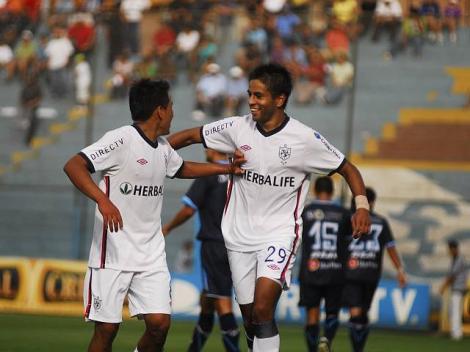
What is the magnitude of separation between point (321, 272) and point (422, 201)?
1004 centimetres

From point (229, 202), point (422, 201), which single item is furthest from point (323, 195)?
point (422, 201)

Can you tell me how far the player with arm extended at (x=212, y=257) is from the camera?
1132 cm

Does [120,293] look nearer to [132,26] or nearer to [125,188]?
[125,188]

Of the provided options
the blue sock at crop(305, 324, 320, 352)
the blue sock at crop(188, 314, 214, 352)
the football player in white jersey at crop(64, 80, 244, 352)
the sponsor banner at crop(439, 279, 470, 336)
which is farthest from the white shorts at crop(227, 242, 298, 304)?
the sponsor banner at crop(439, 279, 470, 336)

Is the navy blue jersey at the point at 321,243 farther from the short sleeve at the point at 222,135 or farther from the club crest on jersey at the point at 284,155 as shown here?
the club crest on jersey at the point at 284,155

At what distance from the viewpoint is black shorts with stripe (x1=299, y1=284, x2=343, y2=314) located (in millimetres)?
12938

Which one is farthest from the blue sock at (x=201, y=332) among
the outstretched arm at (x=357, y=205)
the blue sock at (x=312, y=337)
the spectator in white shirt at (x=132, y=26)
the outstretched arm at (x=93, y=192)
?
the spectator in white shirt at (x=132, y=26)

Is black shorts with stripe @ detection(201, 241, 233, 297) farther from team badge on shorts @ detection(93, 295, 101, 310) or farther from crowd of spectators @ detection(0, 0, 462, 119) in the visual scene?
crowd of spectators @ detection(0, 0, 462, 119)

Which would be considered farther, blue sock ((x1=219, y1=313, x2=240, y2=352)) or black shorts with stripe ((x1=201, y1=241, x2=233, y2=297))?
black shorts with stripe ((x1=201, y1=241, x2=233, y2=297))

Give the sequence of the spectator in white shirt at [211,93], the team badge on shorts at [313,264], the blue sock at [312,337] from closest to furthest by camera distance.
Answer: the blue sock at [312,337]
the team badge on shorts at [313,264]
the spectator in white shirt at [211,93]

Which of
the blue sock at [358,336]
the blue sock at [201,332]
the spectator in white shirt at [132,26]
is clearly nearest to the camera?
the blue sock at [201,332]

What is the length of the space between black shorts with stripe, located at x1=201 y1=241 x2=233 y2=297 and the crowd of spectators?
44.3 feet

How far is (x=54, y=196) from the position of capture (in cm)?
2438

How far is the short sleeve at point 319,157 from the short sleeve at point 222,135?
0.56 meters
